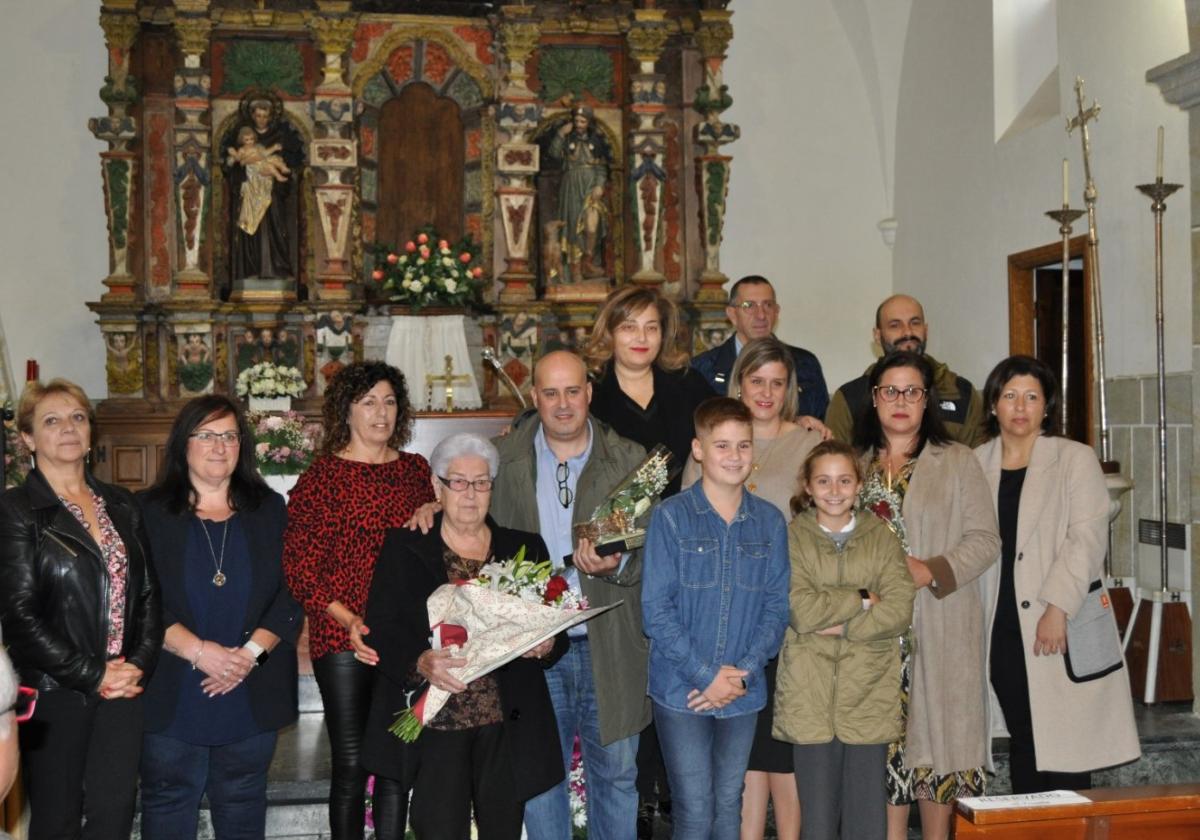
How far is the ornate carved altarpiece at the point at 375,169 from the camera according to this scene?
959 cm

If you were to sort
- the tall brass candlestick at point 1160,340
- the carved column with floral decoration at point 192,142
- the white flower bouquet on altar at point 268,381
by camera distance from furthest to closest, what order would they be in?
the carved column with floral decoration at point 192,142
the white flower bouquet on altar at point 268,381
the tall brass candlestick at point 1160,340

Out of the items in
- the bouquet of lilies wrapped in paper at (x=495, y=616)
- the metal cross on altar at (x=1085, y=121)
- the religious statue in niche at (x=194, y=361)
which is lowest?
the bouquet of lilies wrapped in paper at (x=495, y=616)

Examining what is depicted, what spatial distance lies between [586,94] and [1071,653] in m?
7.24

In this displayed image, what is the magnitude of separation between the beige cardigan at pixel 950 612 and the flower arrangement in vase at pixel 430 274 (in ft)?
20.2

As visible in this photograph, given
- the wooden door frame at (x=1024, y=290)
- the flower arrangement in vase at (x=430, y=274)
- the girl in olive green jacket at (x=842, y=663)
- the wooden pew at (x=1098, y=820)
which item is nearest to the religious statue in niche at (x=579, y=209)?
the flower arrangement in vase at (x=430, y=274)

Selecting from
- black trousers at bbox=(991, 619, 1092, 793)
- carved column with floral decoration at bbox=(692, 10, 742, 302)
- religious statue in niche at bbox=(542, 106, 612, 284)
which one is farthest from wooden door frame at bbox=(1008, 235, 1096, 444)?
black trousers at bbox=(991, 619, 1092, 793)

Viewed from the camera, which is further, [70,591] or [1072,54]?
[1072,54]

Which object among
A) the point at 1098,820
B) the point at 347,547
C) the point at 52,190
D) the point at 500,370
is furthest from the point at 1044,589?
the point at 52,190

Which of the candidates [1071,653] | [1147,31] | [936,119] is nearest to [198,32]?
[936,119]

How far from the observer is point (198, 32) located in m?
9.55

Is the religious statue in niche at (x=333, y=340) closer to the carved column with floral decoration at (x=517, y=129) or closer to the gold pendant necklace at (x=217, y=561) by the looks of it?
the carved column with floral decoration at (x=517, y=129)

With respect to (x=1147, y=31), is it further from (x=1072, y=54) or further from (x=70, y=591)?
(x=70, y=591)

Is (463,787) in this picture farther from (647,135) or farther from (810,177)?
(810,177)

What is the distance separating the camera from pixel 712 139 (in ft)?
32.6
